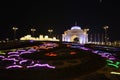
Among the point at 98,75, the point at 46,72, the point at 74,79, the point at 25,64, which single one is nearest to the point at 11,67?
the point at 25,64

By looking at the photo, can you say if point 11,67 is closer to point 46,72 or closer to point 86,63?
point 46,72

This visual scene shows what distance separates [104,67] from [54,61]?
5486mm

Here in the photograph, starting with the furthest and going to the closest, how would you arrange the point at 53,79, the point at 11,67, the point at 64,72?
1. the point at 11,67
2. the point at 64,72
3. the point at 53,79

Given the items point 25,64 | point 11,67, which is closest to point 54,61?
point 25,64

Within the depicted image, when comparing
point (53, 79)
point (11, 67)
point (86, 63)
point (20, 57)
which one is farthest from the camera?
point (20, 57)

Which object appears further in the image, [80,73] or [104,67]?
[104,67]

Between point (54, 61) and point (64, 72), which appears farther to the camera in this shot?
point (54, 61)

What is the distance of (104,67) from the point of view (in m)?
27.1

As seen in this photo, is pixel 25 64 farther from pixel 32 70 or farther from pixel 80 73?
pixel 80 73

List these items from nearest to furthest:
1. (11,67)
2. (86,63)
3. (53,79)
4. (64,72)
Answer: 1. (53,79)
2. (64,72)
3. (11,67)
4. (86,63)

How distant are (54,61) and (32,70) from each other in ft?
17.8

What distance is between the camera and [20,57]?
29.5m

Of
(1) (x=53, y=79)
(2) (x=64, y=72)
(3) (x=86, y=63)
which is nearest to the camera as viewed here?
(1) (x=53, y=79)

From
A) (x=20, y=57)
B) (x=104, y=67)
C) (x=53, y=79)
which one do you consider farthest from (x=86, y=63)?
(x=20, y=57)
